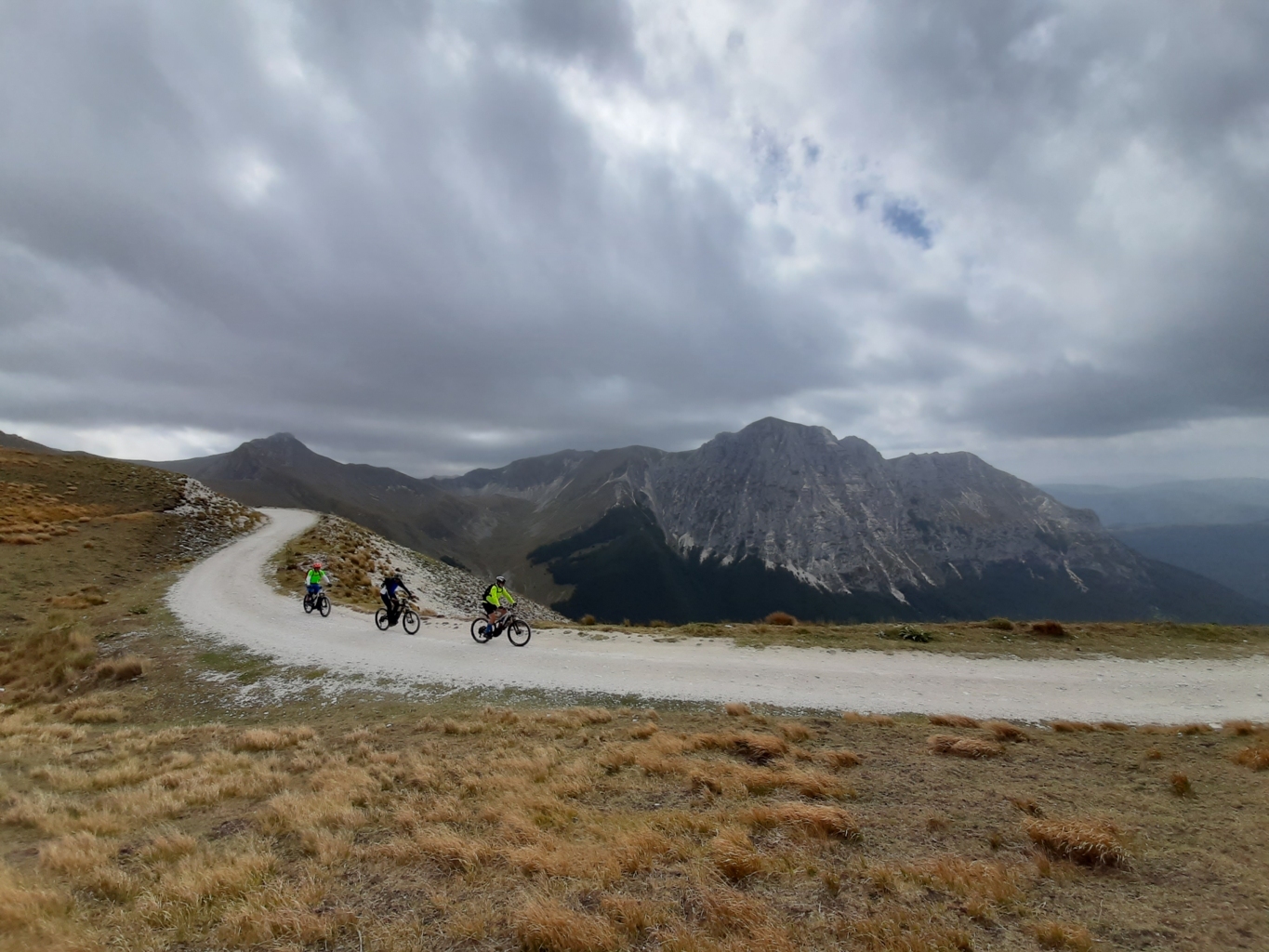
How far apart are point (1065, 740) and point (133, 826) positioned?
1817cm

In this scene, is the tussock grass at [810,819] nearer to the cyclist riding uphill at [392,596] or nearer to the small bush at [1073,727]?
the small bush at [1073,727]

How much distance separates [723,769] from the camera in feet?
33.1

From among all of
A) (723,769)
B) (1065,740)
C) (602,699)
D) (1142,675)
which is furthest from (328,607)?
(1142,675)

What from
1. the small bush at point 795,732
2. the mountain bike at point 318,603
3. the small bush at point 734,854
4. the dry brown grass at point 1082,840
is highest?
the dry brown grass at point 1082,840

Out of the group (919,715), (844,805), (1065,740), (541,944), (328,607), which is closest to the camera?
(541,944)

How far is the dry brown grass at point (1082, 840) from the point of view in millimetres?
6754

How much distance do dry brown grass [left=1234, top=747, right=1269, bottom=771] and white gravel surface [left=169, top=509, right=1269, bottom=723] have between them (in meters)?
3.78

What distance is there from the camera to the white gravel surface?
49.0 feet

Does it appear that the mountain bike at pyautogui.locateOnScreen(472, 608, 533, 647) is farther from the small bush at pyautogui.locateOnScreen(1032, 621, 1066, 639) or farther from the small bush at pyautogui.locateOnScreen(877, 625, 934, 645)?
the small bush at pyautogui.locateOnScreen(1032, 621, 1066, 639)

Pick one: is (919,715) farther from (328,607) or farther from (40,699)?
(40,699)

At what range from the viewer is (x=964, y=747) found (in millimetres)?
10945

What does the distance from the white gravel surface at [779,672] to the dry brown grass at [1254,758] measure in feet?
12.4

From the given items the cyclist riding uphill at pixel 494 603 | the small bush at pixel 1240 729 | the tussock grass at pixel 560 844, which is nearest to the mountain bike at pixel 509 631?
the cyclist riding uphill at pixel 494 603

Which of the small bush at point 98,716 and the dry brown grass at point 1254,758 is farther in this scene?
the small bush at point 98,716
